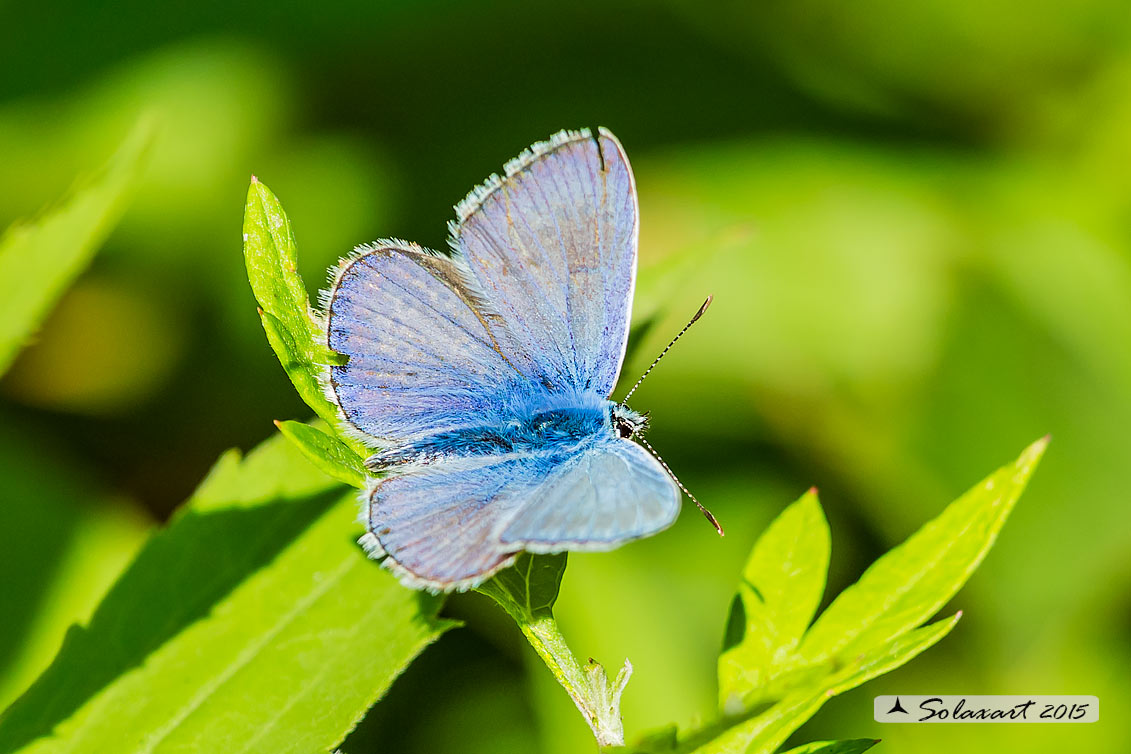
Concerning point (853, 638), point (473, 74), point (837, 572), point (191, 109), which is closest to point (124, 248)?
point (191, 109)

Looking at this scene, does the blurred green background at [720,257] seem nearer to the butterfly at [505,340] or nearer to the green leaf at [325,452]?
the butterfly at [505,340]

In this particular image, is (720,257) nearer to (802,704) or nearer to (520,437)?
(520,437)

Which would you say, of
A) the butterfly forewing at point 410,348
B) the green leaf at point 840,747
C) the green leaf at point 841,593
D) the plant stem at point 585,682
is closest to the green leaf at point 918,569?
the green leaf at point 841,593

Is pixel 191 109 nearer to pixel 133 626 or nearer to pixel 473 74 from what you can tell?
pixel 473 74

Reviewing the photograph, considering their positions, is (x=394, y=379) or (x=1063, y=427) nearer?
(x=394, y=379)

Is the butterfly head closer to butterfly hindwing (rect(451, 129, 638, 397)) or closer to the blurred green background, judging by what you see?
butterfly hindwing (rect(451, 129, 638, 397))

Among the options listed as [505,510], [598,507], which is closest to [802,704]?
[598,507]
